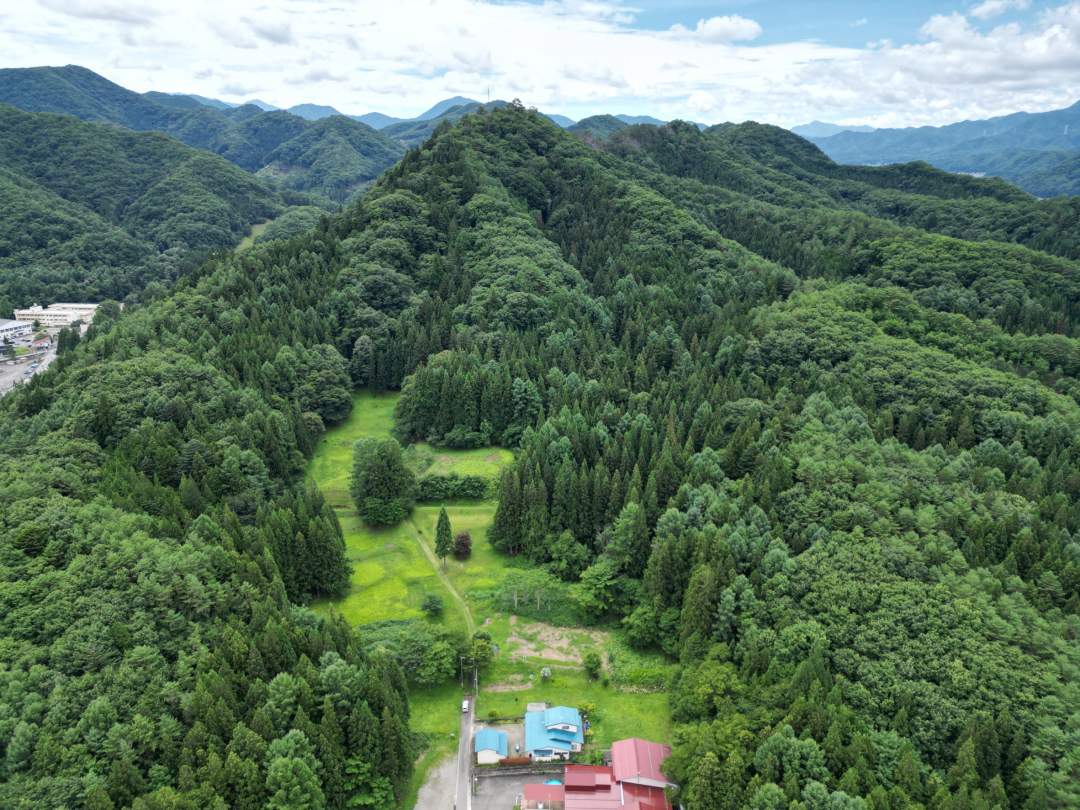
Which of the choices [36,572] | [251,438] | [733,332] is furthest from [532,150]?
[36,572]

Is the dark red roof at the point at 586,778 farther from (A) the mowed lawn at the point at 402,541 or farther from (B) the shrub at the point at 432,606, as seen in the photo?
(B) the shrub at the point at 432,606

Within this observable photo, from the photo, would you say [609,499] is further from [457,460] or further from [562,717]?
[562,717]

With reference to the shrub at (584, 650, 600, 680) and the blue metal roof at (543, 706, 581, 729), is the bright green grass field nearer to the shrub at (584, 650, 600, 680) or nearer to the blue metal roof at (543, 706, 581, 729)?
the shrub at (584, 650, 600, 680)

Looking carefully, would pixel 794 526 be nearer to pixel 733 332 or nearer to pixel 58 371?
pixel 733 332

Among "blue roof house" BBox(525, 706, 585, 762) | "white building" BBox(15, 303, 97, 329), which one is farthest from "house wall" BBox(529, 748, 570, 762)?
"white building" BBox(15, 303, 97, 329)

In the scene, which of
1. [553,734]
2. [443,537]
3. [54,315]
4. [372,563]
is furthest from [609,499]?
[54,315]

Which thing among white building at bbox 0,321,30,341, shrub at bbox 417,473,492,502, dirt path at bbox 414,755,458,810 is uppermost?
white building at bbox 0,321,30,341
